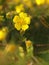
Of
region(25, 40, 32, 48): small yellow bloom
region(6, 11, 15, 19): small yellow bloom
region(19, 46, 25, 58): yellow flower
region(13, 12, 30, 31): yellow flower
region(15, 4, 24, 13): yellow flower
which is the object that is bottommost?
region(19, 46, 25, 58): yellow flower

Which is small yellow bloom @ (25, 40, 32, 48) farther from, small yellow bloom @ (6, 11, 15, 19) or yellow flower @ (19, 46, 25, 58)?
small yellow bloom @ (6, 11, 15, 19)

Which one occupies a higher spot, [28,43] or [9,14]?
[9,14]

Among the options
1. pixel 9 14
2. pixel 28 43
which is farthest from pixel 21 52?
pixel 9 14

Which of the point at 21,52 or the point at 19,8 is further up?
the point at 19,8

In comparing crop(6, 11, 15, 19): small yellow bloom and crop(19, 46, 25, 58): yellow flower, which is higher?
crop(6, 11, 15, 19): small yellow bloom

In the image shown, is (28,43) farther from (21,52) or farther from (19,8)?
(19,8)

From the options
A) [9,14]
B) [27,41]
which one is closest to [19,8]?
[9,14]

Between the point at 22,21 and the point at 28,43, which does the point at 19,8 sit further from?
the point at 28,43

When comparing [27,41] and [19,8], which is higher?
[19,8]

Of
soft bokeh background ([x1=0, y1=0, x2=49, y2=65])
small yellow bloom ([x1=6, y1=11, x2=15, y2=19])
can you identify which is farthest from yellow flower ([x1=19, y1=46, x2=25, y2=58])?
small yellow bloom ([x1=6, y1=11, x2=15, y2=19])
